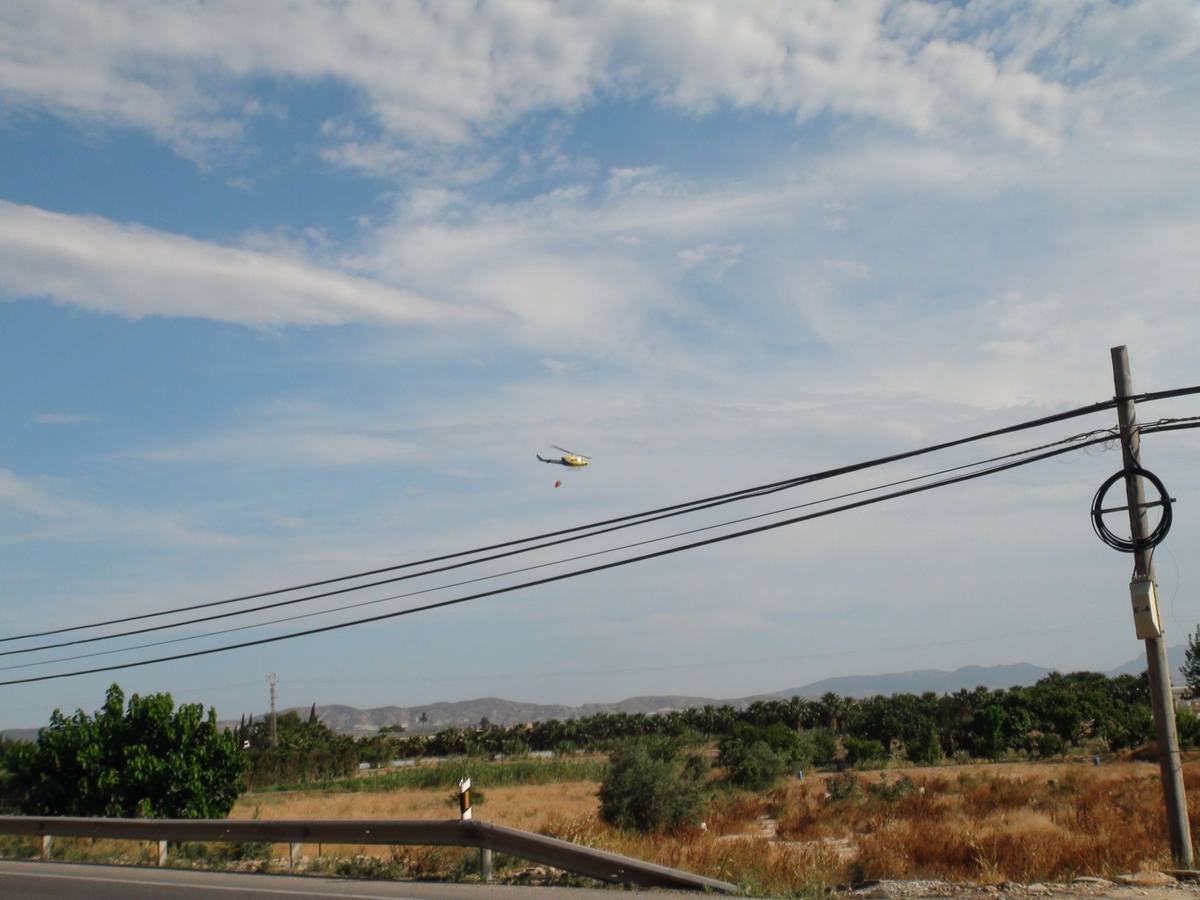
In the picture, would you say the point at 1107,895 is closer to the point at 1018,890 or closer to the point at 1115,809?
the point at 1018,890

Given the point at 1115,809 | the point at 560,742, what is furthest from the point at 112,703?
the point at 560,742

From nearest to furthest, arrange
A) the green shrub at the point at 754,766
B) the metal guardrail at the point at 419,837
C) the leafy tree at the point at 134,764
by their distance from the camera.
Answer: the metal guardrail at the point at 419,837, the leafy tree at the point at 134,764, the green shrub at the point at 754,766

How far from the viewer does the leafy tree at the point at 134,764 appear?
85.6 feet

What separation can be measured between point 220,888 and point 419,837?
2611 millimetres

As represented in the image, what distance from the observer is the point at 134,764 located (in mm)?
26047

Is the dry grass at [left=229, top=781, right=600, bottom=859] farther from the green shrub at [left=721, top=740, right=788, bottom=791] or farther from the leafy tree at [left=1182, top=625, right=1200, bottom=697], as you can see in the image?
the leafy tree at [left=1182, top=625, right=1200, bottom=697]

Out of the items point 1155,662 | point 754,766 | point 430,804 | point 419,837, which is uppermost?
point 1155,662

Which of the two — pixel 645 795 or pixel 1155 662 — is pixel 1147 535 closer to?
pixel 1155 662

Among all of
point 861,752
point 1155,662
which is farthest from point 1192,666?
point 1155,662

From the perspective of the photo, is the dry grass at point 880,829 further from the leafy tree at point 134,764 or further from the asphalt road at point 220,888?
the leafy tree at point 134,764

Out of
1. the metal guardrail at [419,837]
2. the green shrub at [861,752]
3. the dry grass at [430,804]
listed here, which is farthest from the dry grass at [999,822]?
the green shrub at [861,752]

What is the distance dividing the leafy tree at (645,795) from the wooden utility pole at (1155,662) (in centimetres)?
1607

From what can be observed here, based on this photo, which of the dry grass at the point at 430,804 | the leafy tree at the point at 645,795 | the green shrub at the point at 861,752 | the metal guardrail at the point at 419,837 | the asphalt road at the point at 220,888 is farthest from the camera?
the green shrub at the point at 861,752

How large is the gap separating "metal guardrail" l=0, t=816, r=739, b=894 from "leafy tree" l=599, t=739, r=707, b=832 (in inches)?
513
